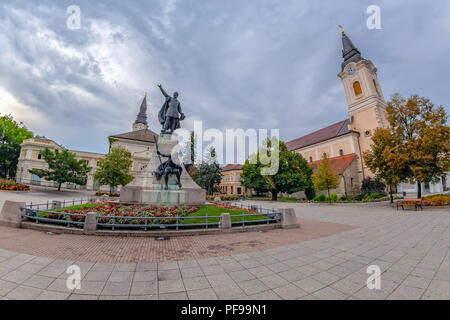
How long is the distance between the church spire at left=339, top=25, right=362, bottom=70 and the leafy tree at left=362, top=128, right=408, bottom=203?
30445mm

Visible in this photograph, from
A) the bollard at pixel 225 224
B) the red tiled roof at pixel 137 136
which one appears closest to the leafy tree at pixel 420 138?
the bollard at pixel 225 224

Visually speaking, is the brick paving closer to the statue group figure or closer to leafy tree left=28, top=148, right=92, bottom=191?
the statue group figure

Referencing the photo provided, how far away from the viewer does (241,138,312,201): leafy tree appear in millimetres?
29369

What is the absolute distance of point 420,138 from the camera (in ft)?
61.0

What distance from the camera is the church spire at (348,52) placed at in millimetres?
41678

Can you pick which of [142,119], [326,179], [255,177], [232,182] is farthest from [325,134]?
[142,119]

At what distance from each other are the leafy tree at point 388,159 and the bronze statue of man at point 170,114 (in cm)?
2102

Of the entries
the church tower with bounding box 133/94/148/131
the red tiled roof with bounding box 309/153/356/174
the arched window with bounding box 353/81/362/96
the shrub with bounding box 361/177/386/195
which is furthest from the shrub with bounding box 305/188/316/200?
the church tower with bounding box 133/94/148/131

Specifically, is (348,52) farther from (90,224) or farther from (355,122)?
(90,224)

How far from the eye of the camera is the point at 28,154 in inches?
1535
